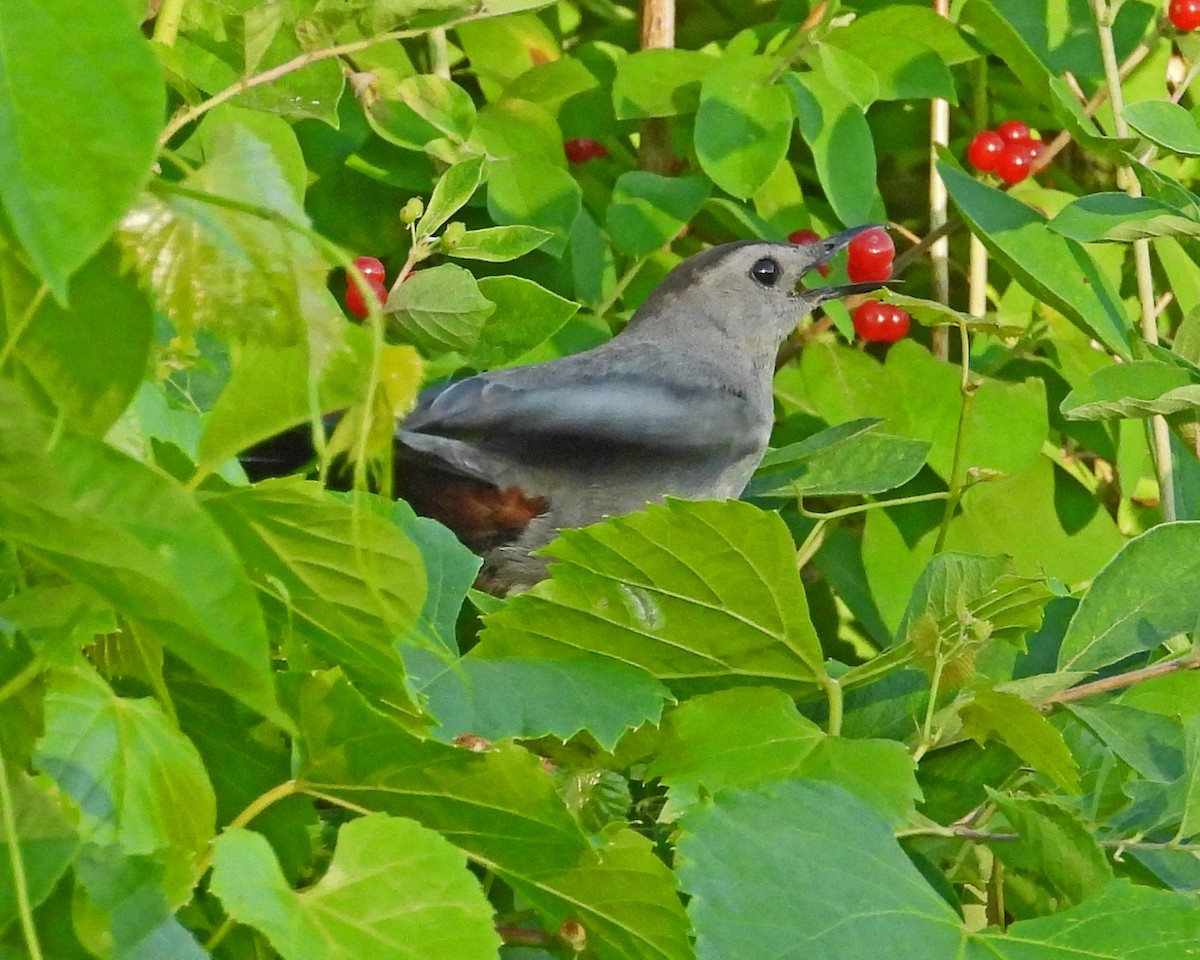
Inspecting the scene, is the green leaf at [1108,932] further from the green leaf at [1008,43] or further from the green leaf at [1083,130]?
the green leaf at [1008,43]

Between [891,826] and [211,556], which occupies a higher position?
[211,556]

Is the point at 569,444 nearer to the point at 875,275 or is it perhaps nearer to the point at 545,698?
the point at 875,275

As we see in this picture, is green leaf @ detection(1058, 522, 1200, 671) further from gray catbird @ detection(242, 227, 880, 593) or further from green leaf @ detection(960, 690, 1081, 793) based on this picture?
gray catbird @ detection(242, 227, 880, 593)

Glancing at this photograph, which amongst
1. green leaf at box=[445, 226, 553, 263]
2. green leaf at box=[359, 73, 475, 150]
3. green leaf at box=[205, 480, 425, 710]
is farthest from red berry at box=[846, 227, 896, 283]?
green leaf at box=[205, 480, 425, 710]

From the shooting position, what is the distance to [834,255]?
1.53m

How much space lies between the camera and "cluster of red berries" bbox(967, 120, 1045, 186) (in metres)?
1.44

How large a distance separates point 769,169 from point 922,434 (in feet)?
0.89

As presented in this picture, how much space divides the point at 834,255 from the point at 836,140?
0.27 metres

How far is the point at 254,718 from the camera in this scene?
0.45m

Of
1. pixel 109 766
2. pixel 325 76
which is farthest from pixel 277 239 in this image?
pixel 325 76

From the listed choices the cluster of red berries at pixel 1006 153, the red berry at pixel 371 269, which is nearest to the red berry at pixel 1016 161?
the cluster of red berries at pixel 1006 153

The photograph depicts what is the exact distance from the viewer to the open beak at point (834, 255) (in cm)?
142

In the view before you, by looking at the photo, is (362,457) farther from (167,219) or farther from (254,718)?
(254,718)

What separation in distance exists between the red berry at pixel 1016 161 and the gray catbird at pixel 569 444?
159 mm
